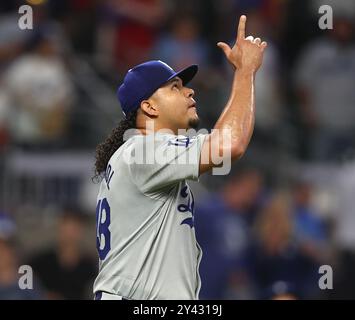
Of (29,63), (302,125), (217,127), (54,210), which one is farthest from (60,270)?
(217,127)

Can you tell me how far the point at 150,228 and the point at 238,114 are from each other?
0.73m

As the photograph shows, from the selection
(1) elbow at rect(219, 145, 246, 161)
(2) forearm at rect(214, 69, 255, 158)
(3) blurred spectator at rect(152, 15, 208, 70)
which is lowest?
(1) elbow at rect(219, 145, 246, 161)

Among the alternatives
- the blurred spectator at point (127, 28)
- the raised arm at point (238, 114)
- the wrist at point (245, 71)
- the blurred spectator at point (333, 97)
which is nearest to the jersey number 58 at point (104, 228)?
the raised arm at point (238, 114)

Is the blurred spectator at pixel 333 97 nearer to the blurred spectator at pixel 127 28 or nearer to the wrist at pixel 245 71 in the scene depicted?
the blurred spectator at pixel 127 28

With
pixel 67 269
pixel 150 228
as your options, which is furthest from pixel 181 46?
pixel 150 228

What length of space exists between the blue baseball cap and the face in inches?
1.6

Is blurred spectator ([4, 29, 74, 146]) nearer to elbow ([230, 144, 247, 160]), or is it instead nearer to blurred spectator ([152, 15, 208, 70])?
blurred spectator ([152, 15, 208, 70])

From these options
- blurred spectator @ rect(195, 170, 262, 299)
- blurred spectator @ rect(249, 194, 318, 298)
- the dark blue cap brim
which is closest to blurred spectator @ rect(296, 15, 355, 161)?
blurred spectator @ rect(195, 170, 262, 299)

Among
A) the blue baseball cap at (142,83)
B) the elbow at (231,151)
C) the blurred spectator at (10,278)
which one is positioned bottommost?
the blurred spectator at (10,278)

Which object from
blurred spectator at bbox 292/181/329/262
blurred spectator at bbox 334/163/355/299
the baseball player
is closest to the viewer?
the baseball player

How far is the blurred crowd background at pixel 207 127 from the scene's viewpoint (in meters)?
9.78

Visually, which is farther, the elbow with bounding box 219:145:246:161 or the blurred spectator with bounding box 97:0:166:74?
the blurred spectator with bounding box 97:0:166:74

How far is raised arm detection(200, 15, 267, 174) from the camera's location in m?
5.32

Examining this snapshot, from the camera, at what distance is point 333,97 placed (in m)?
12.0
